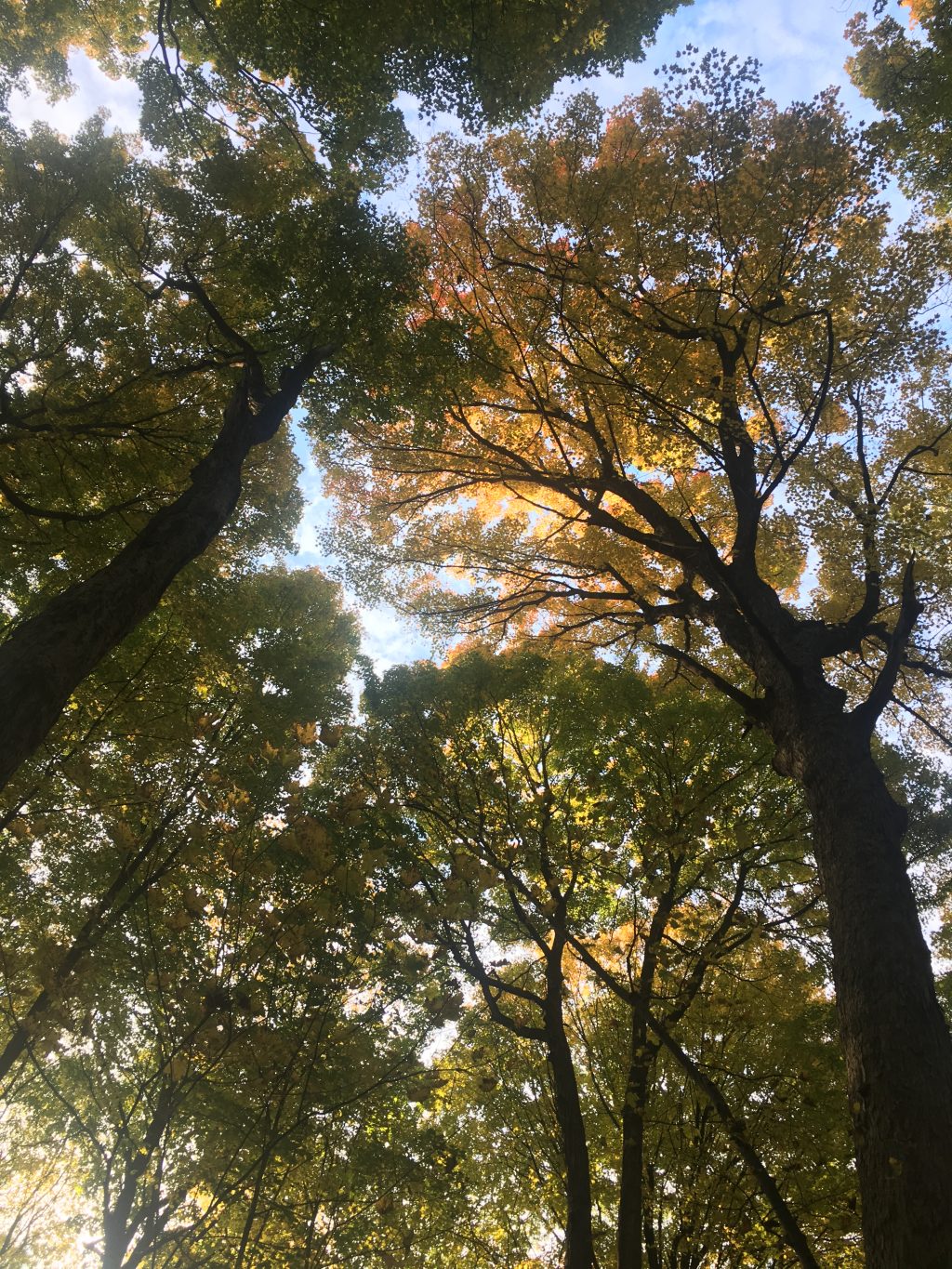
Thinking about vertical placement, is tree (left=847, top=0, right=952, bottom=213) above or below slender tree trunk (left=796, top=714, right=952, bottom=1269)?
above

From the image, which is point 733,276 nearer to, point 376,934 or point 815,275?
point 815,275

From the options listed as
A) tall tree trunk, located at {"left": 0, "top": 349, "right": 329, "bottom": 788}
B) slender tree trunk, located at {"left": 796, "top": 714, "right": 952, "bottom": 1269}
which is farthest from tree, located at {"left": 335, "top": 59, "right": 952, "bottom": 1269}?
tall tree trunk, located at {"left": 0, "top": 349, "right": 329, "bottom": 788}

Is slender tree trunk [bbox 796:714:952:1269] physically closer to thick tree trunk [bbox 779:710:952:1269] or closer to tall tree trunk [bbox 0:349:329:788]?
thick tree trunk [bbox 779:710:952:1269]

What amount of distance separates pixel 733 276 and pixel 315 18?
4608 mm

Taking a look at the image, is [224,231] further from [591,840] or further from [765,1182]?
[765,1182]

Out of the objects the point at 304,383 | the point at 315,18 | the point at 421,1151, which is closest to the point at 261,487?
the point at 304,383

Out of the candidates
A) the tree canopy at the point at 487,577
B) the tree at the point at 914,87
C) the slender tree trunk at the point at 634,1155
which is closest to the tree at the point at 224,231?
the tree canopy at the point at 487,577

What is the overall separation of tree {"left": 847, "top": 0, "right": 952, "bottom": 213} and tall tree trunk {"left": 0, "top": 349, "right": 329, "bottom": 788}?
751 centimetres

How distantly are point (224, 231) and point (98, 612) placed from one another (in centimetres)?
544

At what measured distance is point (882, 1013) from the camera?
2879 millimetres

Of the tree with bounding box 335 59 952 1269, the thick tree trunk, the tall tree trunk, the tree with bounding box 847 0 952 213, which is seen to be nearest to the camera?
the thick tree trunk

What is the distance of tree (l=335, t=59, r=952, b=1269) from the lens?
14.9 feet

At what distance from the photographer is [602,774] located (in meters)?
6.93

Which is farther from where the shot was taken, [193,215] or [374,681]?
[374,681]
